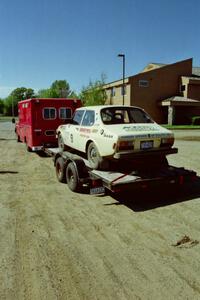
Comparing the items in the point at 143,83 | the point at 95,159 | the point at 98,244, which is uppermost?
the point at 143,83

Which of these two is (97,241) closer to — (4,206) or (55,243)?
(55,243)

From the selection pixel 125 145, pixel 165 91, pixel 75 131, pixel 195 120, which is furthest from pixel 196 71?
pixel 125 145

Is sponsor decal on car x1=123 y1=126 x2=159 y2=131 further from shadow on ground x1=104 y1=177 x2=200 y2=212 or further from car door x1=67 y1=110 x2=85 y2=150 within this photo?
car door x1=67 y1=110 x2=85 y2=150

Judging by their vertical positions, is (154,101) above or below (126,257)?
above

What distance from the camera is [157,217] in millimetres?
5562

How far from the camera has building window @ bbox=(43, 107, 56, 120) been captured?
1214 centimetres

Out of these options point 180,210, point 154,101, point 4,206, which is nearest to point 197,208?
point 180,210

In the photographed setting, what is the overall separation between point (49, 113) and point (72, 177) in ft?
18.5

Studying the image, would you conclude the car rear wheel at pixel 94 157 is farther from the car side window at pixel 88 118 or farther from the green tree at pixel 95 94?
the green tree at pixel 95 94

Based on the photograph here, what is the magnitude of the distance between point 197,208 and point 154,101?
32058 millimetres

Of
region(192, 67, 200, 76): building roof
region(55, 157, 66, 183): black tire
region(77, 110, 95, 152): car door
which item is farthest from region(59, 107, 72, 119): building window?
region(192, 67, 200, 76): building roof

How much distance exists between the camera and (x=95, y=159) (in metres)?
7.07

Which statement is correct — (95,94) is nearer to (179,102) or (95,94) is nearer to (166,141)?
(179,102)

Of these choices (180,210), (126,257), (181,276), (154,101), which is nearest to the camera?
(181,276)
